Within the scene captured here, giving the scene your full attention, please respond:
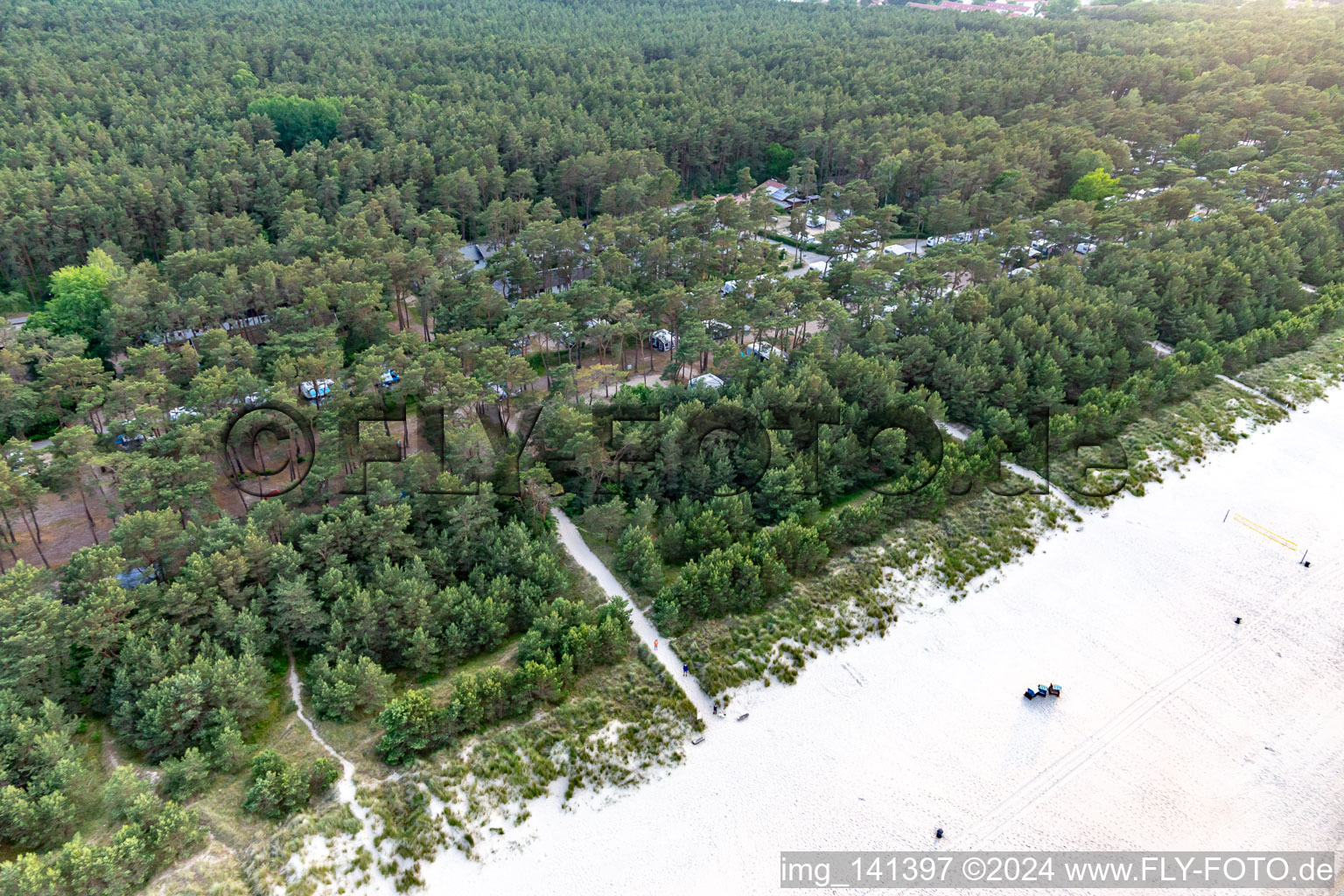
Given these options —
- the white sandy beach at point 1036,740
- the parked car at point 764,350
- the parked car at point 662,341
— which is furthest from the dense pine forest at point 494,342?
the white sandy beach at point 1036,740

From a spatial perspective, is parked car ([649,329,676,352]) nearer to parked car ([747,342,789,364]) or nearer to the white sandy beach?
parked car ([747,342,789,364])

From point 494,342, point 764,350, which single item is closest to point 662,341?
point 764,350

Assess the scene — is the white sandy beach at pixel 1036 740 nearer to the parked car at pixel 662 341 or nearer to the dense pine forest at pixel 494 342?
the dense pine forest at pixel 494 342

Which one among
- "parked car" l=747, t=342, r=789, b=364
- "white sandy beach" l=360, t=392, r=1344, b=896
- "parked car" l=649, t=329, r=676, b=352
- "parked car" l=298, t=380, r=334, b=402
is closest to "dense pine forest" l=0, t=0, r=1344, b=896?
"parked car" l=649, t=329, r=676, b=352

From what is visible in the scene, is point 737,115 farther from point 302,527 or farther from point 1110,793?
point 1110,793

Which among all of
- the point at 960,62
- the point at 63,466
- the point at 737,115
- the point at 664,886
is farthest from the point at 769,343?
the point at 960,62

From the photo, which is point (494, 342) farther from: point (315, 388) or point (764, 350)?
point (764, 350)
